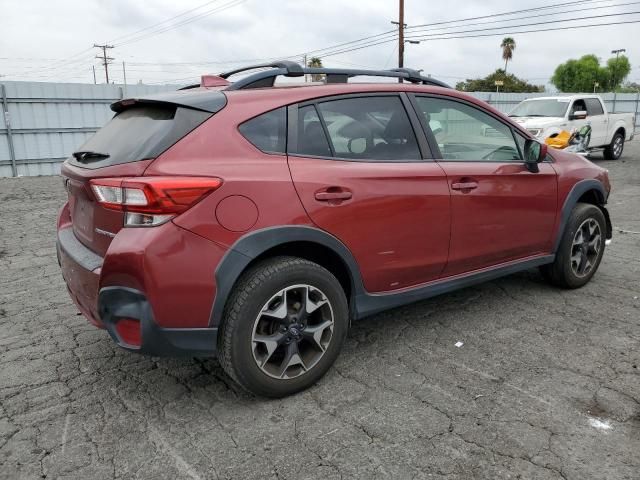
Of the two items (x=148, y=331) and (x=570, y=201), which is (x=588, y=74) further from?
(x=148, y=331)

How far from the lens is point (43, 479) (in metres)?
2.27

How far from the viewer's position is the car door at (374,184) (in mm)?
2885

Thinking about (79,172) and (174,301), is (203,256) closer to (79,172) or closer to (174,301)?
(174,301)

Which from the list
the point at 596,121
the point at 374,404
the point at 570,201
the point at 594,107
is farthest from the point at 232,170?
the point at 594,107

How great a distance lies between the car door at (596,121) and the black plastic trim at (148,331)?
14299 mm

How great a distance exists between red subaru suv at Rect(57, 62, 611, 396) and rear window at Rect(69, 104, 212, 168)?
11 mm

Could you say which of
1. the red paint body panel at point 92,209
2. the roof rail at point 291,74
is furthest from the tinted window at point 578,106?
the red paint body panel at point 92,209

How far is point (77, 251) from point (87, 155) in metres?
0.54

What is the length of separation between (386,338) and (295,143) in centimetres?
153

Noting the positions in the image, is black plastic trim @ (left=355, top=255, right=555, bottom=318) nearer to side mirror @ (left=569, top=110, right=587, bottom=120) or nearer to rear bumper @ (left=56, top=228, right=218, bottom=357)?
rear bumper @ (left=56, top=228, right=218, bottom=357)

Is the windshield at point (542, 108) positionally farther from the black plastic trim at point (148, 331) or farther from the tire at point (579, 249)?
the black plastic trim at point (148, 331)

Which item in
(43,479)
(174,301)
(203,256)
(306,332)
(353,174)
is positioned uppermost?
(353,174)


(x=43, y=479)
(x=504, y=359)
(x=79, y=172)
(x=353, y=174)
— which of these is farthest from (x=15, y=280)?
(x=504, y=359)

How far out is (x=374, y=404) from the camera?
280 cm
